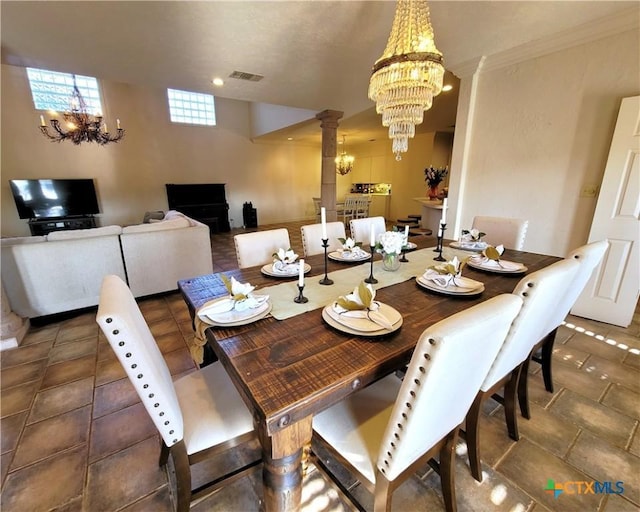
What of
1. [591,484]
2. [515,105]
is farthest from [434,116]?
[591,484]

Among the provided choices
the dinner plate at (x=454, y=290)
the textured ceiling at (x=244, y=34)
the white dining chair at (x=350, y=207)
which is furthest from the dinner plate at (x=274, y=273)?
the white dining chair at (x=350, y=207)

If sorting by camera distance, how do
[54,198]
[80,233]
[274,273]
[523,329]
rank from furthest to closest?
1. [54,198]
2. [80,233]
3. [274,273]
4. [523,329]

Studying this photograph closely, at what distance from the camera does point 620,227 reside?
2.38 m

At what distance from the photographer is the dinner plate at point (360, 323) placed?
1034 mm

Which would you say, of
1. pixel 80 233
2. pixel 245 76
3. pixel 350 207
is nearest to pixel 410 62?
pixel 245 76

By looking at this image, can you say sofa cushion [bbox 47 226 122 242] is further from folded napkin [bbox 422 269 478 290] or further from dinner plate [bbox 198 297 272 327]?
folded napkin [bbox 422 269 478 290]

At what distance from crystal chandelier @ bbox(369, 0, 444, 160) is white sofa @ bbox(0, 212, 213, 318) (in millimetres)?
2505

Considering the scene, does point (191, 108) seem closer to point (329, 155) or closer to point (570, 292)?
point (329, 155)

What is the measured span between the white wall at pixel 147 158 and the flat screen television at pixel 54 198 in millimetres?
313

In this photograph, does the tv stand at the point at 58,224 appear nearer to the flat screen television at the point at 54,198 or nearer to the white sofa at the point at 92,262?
the flat screen television at the point at 54,198

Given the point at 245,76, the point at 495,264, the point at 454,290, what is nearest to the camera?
the point at 454,290

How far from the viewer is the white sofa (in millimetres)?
2514

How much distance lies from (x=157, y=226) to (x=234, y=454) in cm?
254

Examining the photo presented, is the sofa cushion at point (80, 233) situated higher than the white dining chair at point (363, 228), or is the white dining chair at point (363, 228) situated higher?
the white dining chair at point (363, 228)
